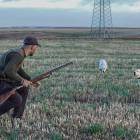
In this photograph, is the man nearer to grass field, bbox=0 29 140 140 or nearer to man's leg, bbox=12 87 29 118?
man's leg, bbox=12 87 29 118

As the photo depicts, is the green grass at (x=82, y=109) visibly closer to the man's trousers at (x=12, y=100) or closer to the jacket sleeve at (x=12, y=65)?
the man's trousers at (x=12, y=100)

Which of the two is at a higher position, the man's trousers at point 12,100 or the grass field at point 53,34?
the grass field at point 53,34

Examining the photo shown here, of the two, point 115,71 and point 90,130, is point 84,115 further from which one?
point 115,71

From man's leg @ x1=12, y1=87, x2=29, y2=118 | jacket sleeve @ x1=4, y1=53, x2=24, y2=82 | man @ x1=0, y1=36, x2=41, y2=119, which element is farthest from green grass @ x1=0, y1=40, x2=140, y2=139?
jacket sleeve @ x1=4, y1=53, x2=24, y2=82

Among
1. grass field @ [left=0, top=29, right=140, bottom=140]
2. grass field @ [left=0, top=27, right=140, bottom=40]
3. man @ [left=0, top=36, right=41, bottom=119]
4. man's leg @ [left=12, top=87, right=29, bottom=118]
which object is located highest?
grass field @ [left=0, top=27, right=140, bottom=40]

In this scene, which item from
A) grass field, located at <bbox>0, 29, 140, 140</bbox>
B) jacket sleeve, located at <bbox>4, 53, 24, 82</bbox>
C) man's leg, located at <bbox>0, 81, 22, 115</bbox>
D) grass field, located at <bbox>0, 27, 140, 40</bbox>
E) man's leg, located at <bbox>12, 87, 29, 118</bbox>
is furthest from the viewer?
grass field, located at <bbox>0, 27, 140, 40</bbox>

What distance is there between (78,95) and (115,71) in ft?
15.1

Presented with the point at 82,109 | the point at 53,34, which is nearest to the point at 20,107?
the point at 82,109

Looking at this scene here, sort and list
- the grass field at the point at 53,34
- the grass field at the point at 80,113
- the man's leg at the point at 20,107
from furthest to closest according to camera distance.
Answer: the grass field at the point at 53,34
the man's leg at the point at 20,107
the grass field at the point at 80,113

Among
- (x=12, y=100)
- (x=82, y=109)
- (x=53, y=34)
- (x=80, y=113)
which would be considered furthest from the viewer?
(x=53, y=34)

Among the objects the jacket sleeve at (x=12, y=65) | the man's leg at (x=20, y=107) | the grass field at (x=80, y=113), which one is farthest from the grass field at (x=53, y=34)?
the jacket sleeve at (x=12, y=65)

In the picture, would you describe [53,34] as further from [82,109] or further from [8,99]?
[8,99]

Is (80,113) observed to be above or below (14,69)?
below

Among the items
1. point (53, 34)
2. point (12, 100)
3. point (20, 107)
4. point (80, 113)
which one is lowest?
point (80, 113)
